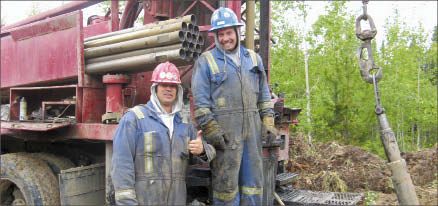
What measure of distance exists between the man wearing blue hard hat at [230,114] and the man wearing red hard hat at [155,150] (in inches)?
16.5

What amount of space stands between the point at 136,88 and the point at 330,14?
11.2 meters

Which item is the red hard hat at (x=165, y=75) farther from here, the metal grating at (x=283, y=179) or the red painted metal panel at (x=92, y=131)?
the metal grating at (x=283, y=179)

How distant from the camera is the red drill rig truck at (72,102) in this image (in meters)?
4.21

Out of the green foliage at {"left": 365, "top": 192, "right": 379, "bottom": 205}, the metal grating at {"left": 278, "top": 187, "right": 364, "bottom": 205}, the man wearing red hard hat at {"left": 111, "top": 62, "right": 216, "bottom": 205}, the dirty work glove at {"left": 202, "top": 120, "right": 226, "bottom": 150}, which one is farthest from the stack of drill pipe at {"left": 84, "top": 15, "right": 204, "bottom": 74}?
→ the green foliage at {"left": 365, "top": 192, "right": 379, "bottom": 205}

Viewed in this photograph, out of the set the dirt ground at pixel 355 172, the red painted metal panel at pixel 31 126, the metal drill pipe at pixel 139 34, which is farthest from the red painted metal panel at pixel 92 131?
the dirt ground at pixel 355 172

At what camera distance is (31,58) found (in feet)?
16.6

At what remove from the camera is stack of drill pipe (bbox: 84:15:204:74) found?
3.76m

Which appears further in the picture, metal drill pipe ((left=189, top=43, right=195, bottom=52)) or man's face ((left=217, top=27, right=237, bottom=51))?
metal drill pipe ((left=189, top=43, right=195, bottom=52))

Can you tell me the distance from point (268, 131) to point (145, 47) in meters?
1.71

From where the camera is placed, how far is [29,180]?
14.6ft

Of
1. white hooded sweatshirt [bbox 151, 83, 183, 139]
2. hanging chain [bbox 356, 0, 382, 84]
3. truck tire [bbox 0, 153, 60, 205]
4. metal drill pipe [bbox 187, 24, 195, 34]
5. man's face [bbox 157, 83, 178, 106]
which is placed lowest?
truck tire [bbox 0, 153, 60, 205]

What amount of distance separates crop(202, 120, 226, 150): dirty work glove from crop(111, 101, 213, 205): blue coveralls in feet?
1.27

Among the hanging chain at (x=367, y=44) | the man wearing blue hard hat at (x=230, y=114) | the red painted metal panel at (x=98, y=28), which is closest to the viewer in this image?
the hanging chain at (x=367, y=44)

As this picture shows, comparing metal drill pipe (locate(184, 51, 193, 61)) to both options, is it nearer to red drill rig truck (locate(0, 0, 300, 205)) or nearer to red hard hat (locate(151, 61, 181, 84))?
red drill rig truck (locate(0, 0, 300, 205))
